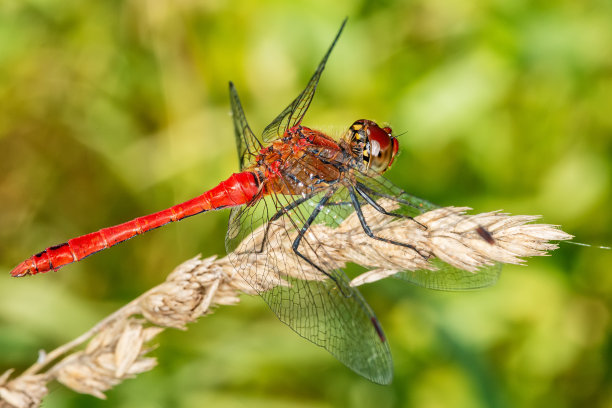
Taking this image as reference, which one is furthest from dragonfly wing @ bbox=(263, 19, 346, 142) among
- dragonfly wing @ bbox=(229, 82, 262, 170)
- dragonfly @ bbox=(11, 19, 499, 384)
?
dragonfly wing @ bbox=(229, 82, 262, 170)

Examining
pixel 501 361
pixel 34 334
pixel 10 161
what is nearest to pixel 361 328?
pixel 501 361

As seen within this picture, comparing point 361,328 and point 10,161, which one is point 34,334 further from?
point 361,328

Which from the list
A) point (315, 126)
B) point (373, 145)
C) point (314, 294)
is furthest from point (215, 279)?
point (315, 126)

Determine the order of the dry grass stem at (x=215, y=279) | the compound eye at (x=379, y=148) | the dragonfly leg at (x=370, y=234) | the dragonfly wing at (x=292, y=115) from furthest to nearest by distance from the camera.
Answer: the dragonfly wing at (x=292, y=115) < the compound eye at (x=379, y=148) < the dragonfly leg at (x=370, y=234) < the dry grass stem at (x=215, y=279)

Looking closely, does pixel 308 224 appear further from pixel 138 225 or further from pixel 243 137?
pixel 138 225

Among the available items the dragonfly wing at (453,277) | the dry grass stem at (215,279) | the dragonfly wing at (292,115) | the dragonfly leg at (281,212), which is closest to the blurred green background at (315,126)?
the dragonfly wing at (292,115)

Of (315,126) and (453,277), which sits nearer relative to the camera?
(453,277)

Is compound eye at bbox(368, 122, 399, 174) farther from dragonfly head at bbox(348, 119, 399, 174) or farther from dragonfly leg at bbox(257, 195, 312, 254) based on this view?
dragonfly leg at bbox(257, 195, 312, 254)

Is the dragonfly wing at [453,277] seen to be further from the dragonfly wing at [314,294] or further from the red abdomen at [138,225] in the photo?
the red abdomen at [138,225]
